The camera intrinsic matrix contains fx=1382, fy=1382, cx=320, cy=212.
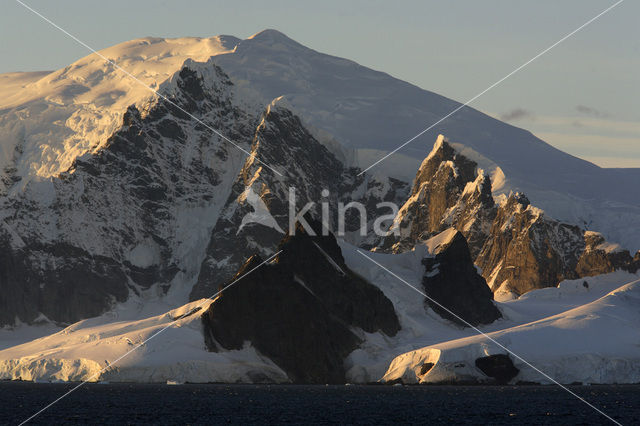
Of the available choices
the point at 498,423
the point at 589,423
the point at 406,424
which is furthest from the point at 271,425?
the point at 589,423

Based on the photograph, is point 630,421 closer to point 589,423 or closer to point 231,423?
point 589,423

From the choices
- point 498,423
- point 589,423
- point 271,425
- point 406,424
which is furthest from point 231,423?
point 589,423

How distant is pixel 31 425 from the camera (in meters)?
194

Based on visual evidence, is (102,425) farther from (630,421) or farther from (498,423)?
(630,421)

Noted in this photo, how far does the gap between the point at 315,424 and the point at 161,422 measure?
22.1 m

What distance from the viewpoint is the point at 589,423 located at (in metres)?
198

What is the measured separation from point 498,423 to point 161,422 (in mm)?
48351

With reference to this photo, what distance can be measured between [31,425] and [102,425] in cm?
1010

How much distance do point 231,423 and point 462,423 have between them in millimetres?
33322

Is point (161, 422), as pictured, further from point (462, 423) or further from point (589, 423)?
point (589, 423)

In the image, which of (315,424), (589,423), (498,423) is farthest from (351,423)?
(589,423)

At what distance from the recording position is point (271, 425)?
195500 millimetres

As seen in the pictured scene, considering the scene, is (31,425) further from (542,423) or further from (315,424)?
(542,423)

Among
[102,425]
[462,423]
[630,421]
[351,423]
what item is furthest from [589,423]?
[102,425]
